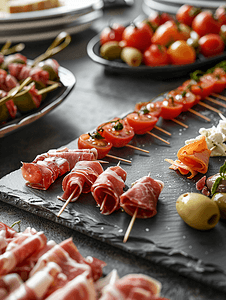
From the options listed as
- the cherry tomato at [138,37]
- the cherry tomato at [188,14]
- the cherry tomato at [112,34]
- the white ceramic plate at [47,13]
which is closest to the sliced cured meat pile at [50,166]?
the cherry tomato at [138,37]

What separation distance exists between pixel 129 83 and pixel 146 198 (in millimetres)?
2195

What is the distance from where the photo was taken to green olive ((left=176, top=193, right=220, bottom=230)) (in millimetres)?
1517

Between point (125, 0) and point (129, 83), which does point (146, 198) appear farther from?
point (125, 0)

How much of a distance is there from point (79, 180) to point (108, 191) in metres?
0.18

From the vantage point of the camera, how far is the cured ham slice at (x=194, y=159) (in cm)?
195

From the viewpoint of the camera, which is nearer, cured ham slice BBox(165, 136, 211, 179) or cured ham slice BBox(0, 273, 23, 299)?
cured ham slice BBox(0, 273, 23, 299)

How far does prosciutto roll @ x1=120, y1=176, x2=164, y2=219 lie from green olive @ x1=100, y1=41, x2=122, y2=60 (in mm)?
2294

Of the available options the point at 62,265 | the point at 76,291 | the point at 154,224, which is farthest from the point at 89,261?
the point at 154,224

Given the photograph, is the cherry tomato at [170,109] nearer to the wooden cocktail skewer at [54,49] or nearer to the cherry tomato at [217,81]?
the cherry tomato at [217,81]

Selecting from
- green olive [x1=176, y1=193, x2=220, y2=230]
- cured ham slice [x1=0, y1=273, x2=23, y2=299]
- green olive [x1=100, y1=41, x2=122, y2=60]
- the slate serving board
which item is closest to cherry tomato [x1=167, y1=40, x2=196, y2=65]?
green olive [x1=100, y1=41, x2=122, y2=60]

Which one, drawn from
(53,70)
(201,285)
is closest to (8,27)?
(53,70)

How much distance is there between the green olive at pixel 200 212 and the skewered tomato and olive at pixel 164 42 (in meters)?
2.25

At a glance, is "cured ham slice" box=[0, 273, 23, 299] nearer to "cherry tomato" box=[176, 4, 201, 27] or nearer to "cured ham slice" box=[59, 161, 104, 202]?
"cured ham slice" box=[59, 161, 104, 202]

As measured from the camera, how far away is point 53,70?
286 centimetres
